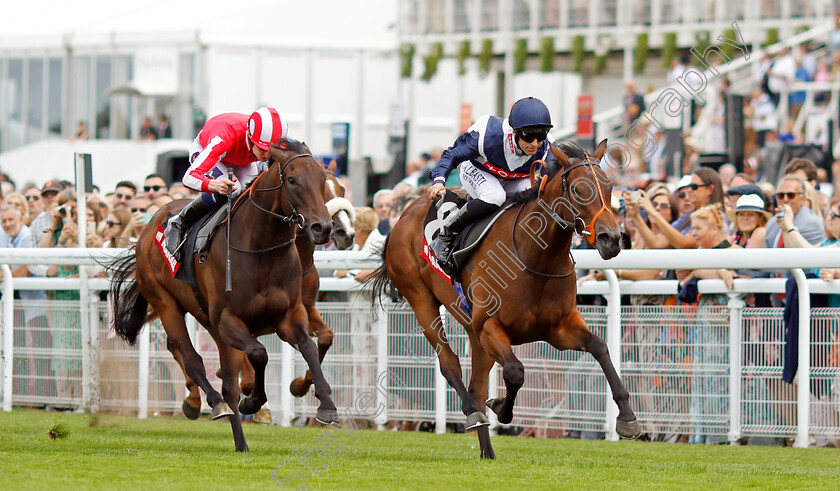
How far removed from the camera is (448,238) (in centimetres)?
727

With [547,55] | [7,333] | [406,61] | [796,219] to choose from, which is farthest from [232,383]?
[547,55]

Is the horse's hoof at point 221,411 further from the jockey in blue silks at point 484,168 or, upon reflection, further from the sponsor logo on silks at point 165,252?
the jockey in blue silks at point 484,168

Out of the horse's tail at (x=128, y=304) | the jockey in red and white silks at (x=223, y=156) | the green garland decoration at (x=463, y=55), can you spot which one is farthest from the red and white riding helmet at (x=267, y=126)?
the green garland decoration at (x=463, y=55)

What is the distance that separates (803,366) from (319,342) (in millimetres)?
2976

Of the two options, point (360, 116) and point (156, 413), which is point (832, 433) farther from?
point (360, 116)

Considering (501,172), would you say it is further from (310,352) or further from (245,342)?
(245,342)

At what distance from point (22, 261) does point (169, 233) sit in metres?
Answer: 2.12

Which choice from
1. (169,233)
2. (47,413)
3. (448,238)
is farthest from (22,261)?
(448,238)

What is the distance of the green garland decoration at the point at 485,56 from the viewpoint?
926 inches

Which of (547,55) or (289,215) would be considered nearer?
(289,215)

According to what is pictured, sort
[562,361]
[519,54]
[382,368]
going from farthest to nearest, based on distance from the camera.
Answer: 1. [519,54]
2. [382,368]
3. [562,361]

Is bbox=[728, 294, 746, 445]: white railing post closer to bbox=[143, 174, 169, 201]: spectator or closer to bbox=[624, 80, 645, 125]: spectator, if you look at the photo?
bbox=[143, 174, 169, 201]: spectator

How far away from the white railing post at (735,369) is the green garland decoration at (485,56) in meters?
16.1

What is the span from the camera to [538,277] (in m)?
6.50
